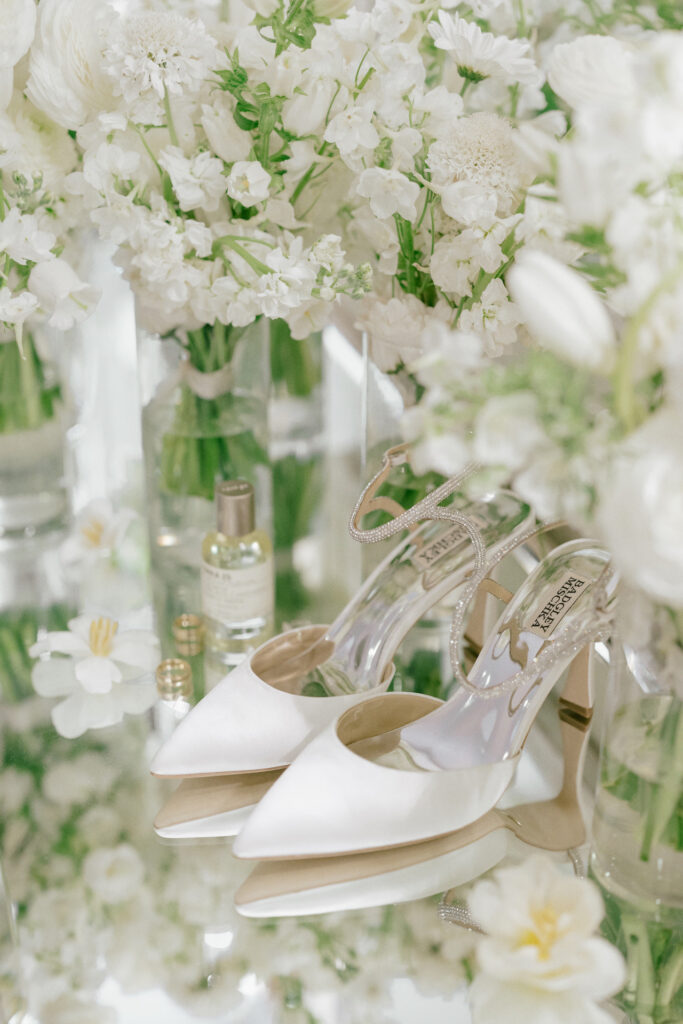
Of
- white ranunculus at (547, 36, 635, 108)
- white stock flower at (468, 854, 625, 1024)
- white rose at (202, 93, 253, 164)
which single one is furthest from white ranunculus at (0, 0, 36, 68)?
white stock flower at (468, 854, 625, 1024)

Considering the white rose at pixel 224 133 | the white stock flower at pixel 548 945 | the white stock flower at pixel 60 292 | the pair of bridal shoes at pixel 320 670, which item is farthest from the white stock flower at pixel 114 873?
the white rose at pixel 224 133

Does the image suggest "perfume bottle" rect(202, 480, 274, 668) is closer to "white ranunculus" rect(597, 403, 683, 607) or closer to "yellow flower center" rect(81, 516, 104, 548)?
"yellow flower center" rect(81, 516, 104, 548)

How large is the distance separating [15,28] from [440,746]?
1.86 feet

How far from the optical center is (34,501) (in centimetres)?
Answer: 109

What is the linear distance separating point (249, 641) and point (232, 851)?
10.4 inches

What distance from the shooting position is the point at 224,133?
799 millimetres

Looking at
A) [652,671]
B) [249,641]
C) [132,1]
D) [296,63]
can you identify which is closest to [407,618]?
[249,641]

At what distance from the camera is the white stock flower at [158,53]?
29.4 inches

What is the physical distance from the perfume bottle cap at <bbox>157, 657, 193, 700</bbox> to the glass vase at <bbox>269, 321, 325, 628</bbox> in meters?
0.13

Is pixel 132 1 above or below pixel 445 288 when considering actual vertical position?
above

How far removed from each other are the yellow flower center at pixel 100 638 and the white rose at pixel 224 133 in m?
0.37

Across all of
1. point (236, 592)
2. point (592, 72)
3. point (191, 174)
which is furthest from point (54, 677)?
point (592, 72)

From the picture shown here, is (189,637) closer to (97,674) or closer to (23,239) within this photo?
(97,674)

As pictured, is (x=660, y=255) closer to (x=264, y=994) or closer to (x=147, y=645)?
(x=264, y=994)
